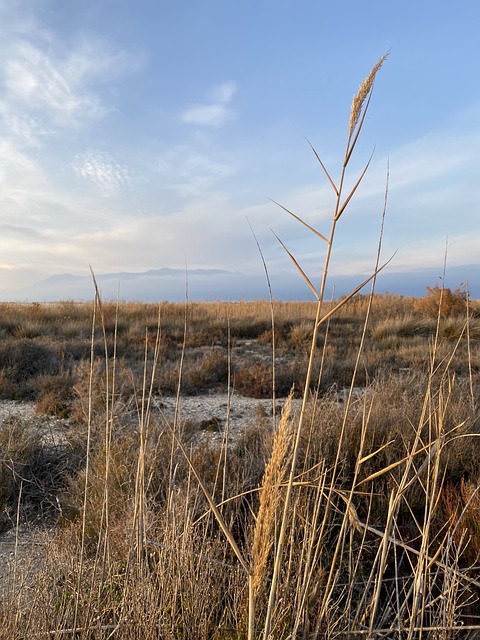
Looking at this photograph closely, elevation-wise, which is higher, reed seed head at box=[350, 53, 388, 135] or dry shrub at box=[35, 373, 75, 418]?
reed seed head at box=[350, 53, 388, 135]

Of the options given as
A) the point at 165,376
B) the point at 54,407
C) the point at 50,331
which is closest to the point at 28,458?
the point at 54,407

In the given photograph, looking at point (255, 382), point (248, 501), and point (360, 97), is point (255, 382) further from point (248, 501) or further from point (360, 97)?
point (360, 97)

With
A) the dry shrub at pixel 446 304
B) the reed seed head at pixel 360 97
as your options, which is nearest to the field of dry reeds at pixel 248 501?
the reed seed head at pixel 360 97

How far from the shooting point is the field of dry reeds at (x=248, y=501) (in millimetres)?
1270

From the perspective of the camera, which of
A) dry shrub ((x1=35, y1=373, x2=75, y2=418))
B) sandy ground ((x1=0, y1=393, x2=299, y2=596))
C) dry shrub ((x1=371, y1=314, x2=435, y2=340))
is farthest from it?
dry shrub ((x1=371, y1=314, x2=435, y2=340))

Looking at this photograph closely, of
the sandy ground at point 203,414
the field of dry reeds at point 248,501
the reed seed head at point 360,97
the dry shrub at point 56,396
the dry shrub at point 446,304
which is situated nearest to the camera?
the reed seed head at point 360,97

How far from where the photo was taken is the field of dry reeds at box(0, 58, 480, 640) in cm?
127

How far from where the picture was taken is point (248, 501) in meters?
2.45

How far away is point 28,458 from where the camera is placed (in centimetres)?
357

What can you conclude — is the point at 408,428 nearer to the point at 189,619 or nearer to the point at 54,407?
the point at 189,619

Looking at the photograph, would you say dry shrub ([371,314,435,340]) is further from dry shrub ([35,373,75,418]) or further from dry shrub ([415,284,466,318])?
dry shrub ([35,373,75,418])

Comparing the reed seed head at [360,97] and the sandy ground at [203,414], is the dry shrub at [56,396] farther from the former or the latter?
the reed seed head at [360,97]

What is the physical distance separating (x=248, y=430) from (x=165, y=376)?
2867 millimetres

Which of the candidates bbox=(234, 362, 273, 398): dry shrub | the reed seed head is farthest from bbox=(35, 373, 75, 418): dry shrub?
the reed seed head
